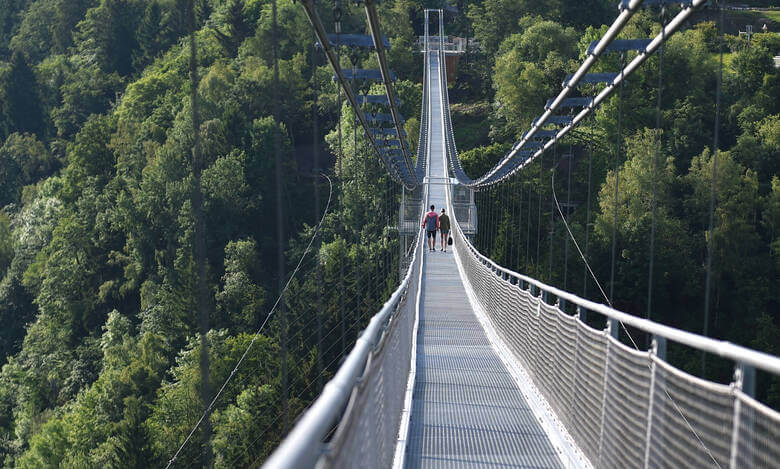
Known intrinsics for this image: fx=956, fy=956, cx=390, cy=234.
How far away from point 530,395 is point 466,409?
46 centimetres

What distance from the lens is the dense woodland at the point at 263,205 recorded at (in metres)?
31.0

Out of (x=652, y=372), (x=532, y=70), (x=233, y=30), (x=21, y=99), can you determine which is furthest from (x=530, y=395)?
(x=21, y=99)

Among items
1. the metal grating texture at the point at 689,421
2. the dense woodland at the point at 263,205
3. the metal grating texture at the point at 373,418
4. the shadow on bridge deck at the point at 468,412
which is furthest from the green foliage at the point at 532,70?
the metal grating texture at the point at 689,421

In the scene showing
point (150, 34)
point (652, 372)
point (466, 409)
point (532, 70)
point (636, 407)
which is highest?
point (150, 34)

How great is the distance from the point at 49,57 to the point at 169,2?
18.9 m

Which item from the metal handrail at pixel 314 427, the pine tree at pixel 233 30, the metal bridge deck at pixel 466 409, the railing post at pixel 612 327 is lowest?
the metal bridge deck at pixel 466 409

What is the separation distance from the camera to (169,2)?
80.2 m

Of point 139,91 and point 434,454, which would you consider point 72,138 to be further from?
point 434,454

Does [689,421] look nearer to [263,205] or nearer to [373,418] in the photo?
[373,418]

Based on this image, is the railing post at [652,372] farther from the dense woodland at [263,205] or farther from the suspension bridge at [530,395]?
the dense woodland at [263,205]

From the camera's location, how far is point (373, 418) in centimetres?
283

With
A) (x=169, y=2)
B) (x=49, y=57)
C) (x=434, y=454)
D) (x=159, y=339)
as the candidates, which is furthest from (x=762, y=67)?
(x=49, y=57)

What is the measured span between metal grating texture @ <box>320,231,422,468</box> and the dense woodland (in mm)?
9699

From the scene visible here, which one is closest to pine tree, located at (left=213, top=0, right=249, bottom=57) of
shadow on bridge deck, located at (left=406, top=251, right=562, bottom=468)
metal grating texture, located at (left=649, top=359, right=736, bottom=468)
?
shadow on bridge deck, located at (left=406, top=251, right=562, bottom=468)
